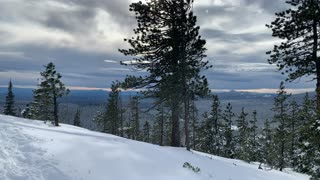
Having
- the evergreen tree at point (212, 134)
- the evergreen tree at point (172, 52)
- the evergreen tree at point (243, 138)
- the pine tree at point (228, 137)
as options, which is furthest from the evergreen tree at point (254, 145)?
the evergreen tree at point (172, 52)

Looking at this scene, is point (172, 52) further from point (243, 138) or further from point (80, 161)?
point (243, 138)

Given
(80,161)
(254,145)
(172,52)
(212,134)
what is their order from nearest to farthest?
1. (80,161)
2. (172,52)
3. (212,134)
4. (254,145)

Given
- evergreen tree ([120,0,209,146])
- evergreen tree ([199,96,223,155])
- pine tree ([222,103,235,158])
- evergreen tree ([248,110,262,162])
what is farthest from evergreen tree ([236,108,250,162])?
evergreen tree ([120,0,209,146])

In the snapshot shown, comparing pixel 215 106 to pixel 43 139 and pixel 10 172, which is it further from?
pixel 10 172

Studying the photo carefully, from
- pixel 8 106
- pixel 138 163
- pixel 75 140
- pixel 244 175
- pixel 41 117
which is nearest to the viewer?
pixel 138 163

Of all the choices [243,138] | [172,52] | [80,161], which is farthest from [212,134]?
[80,161]

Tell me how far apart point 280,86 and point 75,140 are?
3179cm

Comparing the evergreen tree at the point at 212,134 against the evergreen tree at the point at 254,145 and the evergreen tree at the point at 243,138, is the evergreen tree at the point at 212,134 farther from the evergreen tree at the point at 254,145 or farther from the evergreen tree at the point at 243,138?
the evergreen tree at the point at 254,145

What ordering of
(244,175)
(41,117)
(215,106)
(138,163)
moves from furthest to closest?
1. (41,117)
2. (215,106)
3. (244,175)
4. (138,163)

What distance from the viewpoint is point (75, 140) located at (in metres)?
14.1

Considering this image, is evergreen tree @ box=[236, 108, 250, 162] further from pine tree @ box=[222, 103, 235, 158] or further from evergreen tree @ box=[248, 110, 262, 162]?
pine tree @ box=[222, 103, 235, 158]

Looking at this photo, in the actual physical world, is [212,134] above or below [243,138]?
above

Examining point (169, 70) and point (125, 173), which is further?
point (169, 70)

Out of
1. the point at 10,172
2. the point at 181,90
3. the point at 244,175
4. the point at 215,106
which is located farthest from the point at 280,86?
the point at 10,172
